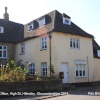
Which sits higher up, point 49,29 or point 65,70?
point 49,29

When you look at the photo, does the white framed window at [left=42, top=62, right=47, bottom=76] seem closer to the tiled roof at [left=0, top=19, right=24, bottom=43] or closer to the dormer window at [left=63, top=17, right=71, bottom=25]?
the dormer window at [left=63, top=17, right=71, bottom=25]

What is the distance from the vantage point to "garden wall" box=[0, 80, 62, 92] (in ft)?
56.9

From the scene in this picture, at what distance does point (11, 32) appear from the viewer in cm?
3291

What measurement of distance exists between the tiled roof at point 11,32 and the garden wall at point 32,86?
11057mm

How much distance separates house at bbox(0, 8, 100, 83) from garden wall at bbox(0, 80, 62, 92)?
3.18 meters

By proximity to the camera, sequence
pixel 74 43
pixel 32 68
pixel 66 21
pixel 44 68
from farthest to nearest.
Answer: pixel 32 68, pixel 66 21, pixel 74 43, pixel 44 68

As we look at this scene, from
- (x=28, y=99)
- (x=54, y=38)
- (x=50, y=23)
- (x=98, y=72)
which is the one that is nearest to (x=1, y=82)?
(x=28, y=99)

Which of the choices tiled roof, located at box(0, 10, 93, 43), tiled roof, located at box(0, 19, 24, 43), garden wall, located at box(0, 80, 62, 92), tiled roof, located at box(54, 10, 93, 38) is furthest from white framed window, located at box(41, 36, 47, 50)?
garden wall, located at box(0, 80, 62, 92)

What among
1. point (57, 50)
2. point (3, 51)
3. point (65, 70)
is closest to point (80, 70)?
point (65, 70)

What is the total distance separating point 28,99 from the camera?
49.6ft

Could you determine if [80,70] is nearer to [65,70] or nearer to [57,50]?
[65,70]

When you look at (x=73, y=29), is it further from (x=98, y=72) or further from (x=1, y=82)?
(x=1, y=82)

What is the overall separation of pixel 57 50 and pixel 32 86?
20.7 feet

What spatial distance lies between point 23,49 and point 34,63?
365 centimetres
